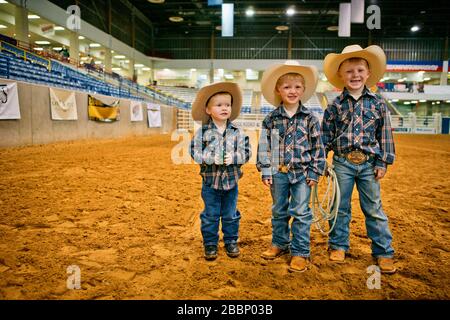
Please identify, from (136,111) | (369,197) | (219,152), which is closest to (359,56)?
(369,197)

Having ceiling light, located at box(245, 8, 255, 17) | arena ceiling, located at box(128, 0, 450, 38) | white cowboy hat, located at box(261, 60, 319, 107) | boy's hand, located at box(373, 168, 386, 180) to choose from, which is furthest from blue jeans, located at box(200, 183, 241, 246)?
ceiling light, located at box(245, 8, 255, 17)

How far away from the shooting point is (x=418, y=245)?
2.54m

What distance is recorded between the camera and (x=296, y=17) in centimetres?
2895

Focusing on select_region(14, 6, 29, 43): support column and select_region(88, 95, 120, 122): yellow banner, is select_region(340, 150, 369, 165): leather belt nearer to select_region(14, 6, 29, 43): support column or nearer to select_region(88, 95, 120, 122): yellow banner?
select_region(88, 95, 120, 122): yellow banner

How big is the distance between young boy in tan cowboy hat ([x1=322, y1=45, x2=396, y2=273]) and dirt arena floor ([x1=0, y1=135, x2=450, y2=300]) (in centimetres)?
27

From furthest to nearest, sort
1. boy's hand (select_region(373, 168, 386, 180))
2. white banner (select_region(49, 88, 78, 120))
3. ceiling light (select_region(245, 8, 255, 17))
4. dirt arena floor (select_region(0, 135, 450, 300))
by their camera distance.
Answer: ceiling light (select_region(245, 8, 255, 17)), white banner (select_region(49, 88, 78, 120)), boy's hand (select_region(373, 168, 386, 180)), dirt arena floor (select_region(0, 135, 450, 300))

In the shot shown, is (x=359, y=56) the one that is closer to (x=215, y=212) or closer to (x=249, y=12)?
(x=215, y=212)

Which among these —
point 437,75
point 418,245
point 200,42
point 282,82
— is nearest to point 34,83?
point 282,82

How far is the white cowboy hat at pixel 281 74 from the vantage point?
214 centimetres

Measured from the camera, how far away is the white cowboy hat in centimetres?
214

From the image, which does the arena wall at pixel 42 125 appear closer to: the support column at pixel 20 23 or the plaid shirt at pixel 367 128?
the support column at pixel 20 23

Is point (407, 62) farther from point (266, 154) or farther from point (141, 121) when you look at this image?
point (266, 154)

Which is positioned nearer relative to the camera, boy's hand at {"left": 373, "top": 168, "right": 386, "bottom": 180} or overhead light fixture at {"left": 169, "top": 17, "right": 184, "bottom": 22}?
boy's hand at {"left": 373, "top": 168, "right": 386, "bottom": 180}

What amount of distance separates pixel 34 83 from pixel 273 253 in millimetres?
9823
